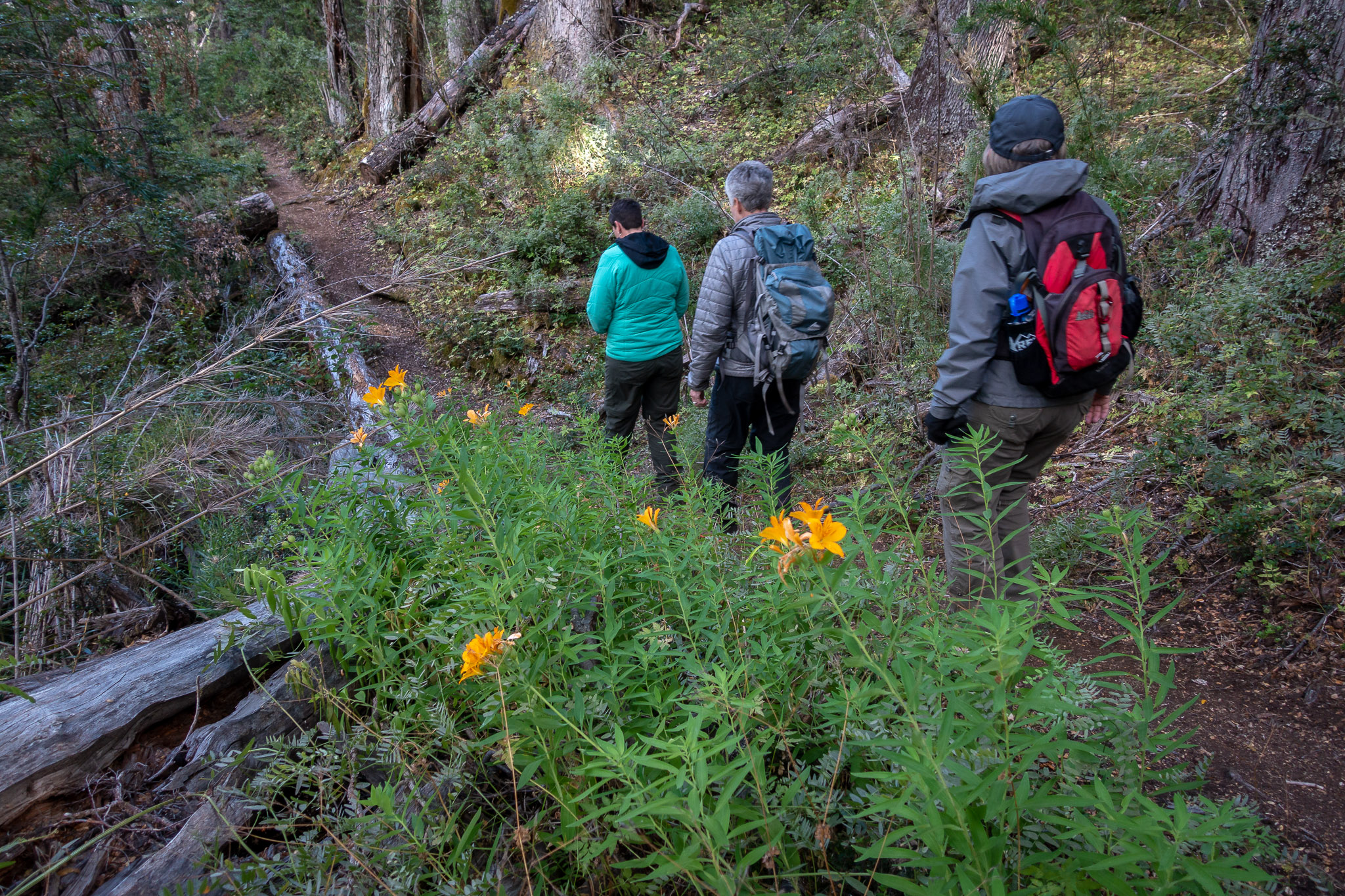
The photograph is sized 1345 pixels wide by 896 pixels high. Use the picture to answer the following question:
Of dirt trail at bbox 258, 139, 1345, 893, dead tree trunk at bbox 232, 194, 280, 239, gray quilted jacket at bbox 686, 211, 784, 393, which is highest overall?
dead tree trunk at bbox 232, 194, 280, 239

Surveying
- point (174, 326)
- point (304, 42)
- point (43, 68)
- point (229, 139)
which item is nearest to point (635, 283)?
point (174, 326)

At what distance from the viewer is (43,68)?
683 cm

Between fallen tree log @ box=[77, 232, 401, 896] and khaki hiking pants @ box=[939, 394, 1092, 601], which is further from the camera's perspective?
khaki hiking pants @ box=[939, 394, 1092, 601]

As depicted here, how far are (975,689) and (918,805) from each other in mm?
228

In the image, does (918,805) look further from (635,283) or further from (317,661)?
(635,283)

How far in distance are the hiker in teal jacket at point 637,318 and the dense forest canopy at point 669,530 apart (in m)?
0.93

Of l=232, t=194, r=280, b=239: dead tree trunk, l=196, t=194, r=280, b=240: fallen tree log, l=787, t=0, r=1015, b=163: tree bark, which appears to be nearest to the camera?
l=787, t=0, r=1015, b=163: tree bark

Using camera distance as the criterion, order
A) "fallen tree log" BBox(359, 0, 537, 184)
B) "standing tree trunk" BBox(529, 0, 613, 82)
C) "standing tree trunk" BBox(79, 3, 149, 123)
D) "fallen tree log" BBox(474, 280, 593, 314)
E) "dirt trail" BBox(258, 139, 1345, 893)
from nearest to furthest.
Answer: "dirt trail" BBox(258, 139, 1345, 893)
"standing tree trunk" BBox(79, 3, 149, 123)
"fallen tree log" BBox(474, 280, 593, 314)
"standing tree trunk" BBox(529, 0, 613, 82)
"fallen tree log" BBox(359, 0, 537, 184)

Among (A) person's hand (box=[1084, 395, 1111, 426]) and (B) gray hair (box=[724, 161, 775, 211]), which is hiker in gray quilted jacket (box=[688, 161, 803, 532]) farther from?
(A) person's hand (box=[1084, 395, 1111, 426])

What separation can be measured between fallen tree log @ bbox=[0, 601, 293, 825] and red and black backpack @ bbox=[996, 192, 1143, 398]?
2627 millimetres

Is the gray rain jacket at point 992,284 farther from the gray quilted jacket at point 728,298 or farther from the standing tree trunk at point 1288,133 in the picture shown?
the standing tree trunk at point 1288,133

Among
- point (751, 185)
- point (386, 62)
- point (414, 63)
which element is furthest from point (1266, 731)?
point (386, 62)

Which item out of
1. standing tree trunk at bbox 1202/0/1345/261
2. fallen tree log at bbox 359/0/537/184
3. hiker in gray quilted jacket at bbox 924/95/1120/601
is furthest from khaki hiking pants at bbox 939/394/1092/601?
fallen tree log at bbox 359/0/537/184

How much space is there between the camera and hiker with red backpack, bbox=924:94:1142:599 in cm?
233
